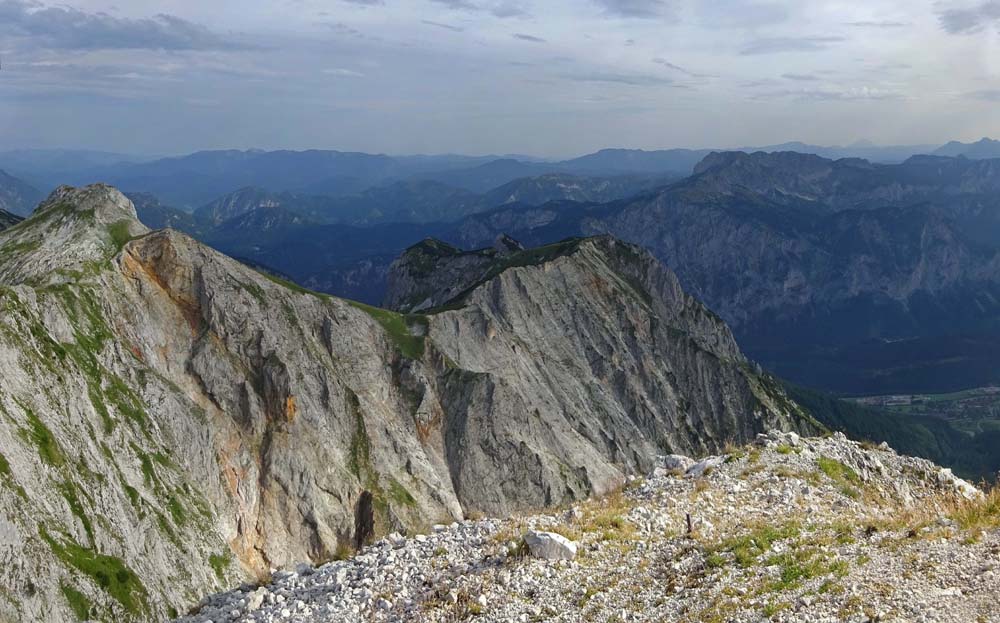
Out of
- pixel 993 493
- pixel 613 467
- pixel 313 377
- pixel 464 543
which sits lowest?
pixel 613 467

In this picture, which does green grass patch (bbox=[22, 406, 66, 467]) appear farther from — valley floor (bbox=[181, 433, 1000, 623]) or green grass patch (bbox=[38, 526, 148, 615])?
valley floor (bbox=[181, 433, 1000, 623])

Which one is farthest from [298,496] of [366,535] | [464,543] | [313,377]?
[464,543]

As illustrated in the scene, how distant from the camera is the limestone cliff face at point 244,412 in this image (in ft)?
175

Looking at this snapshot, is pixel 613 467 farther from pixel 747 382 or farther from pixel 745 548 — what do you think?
pixel 745 548

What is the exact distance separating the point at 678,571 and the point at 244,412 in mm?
70941

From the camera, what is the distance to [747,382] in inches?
5438

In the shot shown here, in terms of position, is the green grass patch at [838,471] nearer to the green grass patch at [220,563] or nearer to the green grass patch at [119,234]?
the green grass patch at [220,563]

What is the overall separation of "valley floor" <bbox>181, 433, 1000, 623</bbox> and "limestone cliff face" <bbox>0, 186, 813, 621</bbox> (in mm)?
27223

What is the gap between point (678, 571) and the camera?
17938mm

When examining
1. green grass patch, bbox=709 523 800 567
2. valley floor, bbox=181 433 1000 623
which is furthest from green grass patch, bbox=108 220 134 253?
green grass patch, bbox=709 523 800 567

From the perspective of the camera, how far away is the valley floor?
604 inches

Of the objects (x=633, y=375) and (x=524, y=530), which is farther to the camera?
(x=633, y=375)

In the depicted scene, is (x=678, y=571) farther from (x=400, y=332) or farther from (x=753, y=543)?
(x=400, y=332)

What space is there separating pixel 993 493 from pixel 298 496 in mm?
70254
